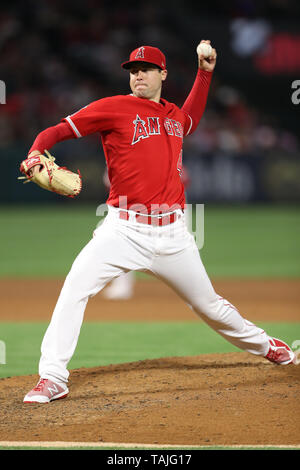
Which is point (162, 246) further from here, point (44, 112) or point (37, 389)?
point (44, 112)

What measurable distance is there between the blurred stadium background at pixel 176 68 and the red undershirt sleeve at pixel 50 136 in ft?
47.9

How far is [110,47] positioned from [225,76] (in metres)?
3.55

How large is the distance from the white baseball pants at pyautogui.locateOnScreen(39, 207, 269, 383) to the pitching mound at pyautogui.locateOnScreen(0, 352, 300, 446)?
1.11 feet

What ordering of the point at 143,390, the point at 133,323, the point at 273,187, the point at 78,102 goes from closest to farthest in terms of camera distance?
the point at 143,390, the point at 133,323, the point at 273,187, the point at 78,102

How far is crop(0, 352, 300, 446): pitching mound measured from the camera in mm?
3807

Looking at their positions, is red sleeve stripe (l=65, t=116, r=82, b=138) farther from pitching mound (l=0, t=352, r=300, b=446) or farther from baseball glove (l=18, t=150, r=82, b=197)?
pitching mound (l=0, t=352, r=300, b=446)

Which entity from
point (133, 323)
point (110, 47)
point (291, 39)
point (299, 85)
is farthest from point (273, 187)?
point (133, 323)

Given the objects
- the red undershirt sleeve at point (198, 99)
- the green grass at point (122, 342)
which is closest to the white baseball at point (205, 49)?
the red undershirt sleeve at point (198, 99)

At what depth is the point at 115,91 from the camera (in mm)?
21609

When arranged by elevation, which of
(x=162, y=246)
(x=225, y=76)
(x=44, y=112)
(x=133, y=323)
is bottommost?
(x=133, y=323)

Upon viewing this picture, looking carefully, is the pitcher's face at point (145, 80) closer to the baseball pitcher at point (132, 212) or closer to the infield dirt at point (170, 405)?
the baseball pitcher at point (132, 212)

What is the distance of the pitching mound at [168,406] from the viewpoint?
12.5 ft

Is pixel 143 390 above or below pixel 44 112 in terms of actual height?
below

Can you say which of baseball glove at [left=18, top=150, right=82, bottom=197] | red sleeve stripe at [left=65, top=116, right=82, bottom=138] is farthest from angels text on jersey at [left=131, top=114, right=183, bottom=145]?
baseball glove at [left=18, top=150, right=82, bottom=197]
